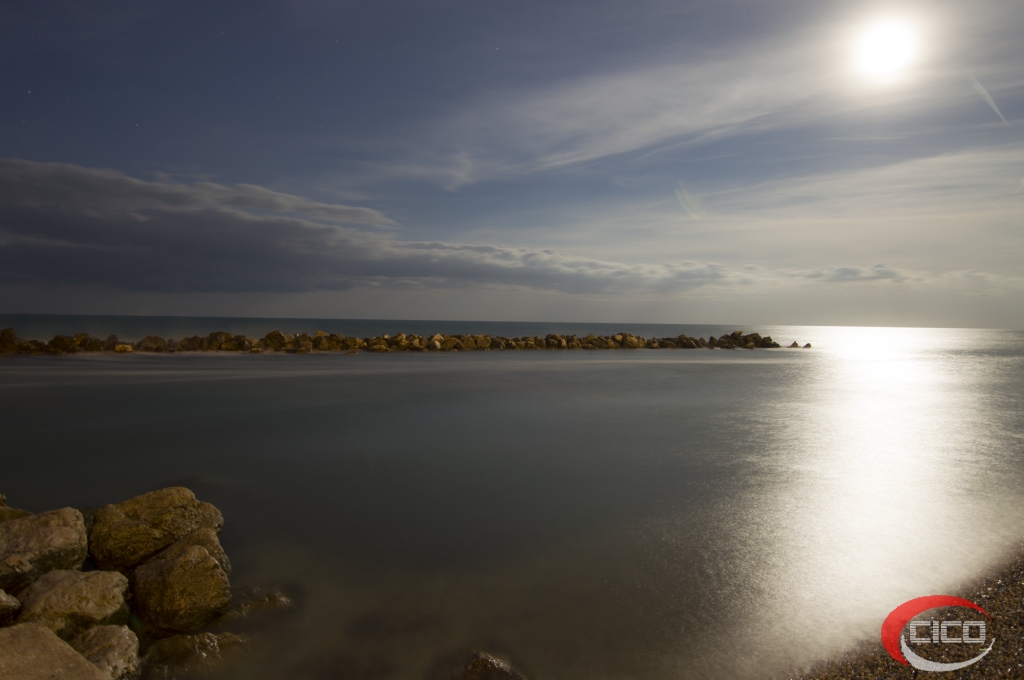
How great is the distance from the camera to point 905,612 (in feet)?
10.9

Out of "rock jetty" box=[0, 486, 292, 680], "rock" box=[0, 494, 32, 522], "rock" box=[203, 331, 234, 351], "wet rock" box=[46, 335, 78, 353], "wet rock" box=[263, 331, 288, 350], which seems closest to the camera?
"rock jetty" box=[0, 486, 292, 680]

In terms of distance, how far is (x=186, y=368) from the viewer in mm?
16609

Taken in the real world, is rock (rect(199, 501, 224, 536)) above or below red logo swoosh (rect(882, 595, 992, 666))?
above

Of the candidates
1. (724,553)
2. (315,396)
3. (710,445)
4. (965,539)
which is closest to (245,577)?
(724,553)

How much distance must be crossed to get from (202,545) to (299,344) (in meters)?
21.7

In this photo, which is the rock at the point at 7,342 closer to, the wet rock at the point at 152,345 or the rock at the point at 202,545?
the wet rock at the point at 152,345

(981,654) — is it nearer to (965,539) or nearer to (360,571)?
(965,539)

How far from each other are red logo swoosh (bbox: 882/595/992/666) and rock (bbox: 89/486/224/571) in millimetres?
4667

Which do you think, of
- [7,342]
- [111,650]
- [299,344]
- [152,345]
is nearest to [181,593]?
[111,650]

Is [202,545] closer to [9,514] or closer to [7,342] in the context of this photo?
[9,514]

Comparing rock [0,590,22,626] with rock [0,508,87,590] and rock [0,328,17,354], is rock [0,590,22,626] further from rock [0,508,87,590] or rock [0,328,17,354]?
rock [0,328,17,354]

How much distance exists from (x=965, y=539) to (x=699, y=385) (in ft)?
34.5

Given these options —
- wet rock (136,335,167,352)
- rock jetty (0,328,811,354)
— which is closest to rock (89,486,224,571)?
rock jetty (0,328,811,354)

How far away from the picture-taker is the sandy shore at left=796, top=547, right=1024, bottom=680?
265 centimetres
